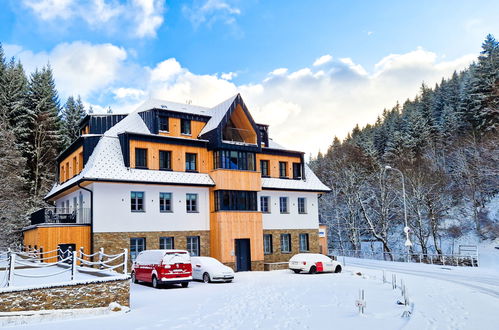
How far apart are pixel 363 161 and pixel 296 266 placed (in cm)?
3035

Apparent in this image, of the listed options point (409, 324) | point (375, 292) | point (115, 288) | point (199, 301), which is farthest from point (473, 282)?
point (115, 288)

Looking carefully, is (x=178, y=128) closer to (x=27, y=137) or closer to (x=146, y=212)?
(x=146, y=212)

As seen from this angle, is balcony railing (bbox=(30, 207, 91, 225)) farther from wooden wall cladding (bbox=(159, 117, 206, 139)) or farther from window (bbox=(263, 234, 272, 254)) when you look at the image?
window (bbox=(263, 234, 272, 254))

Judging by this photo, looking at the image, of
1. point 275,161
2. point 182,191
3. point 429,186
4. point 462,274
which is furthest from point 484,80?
point 182,191

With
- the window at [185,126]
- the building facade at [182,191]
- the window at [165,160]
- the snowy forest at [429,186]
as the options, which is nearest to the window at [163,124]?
the building facade at [182,191]

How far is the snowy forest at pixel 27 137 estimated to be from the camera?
3859 cm

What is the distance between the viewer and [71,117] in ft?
189

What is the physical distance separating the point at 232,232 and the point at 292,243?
6675 millimetres

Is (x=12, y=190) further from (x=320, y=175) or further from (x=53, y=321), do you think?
(x=320, y=175)

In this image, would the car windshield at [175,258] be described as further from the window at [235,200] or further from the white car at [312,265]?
the white car at [312,265]

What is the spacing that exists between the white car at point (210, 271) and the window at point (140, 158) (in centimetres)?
758

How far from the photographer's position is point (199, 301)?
17062 mm

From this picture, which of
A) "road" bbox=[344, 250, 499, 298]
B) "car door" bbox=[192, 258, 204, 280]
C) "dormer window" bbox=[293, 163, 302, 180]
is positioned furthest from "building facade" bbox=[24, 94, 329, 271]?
"road" bbox=[344, 250, 499, 298]

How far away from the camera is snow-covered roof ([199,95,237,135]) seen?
31359mm
